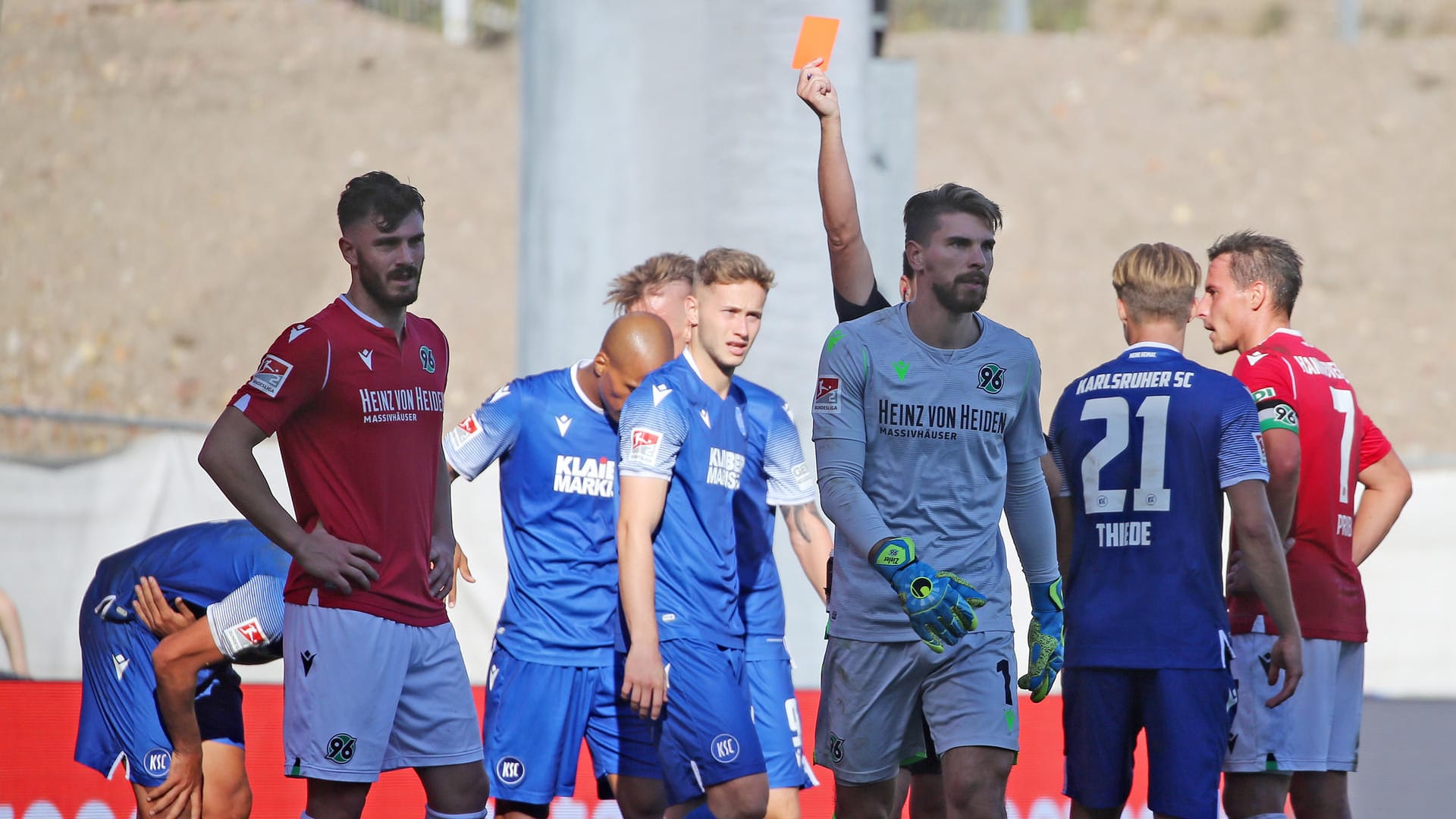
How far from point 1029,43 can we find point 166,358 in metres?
15.8

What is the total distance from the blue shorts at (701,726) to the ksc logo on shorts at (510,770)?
63cm

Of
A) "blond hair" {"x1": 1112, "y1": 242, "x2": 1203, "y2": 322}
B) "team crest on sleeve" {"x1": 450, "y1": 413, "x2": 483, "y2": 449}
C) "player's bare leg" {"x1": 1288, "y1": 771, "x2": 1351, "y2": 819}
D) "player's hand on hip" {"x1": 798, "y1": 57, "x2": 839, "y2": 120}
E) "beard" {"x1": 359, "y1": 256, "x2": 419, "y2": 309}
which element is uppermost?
"player's hand on hip" {"x1": 798, "y1": 57, "x2": 839, "y2": 120}

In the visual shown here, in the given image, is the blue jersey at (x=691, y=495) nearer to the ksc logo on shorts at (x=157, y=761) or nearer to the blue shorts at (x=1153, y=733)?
the blue shorts at (x=1153, y=733)

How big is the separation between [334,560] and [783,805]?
7.13 feet

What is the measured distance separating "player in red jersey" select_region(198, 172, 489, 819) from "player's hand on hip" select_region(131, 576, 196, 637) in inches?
45.4

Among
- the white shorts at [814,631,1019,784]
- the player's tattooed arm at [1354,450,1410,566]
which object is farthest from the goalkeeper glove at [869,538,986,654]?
the player's tattooed arm at [1354,450,1410,566]

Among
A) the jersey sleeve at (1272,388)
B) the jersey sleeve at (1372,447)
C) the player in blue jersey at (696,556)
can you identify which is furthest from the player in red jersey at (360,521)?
the jersey sleeve at (1372,447)

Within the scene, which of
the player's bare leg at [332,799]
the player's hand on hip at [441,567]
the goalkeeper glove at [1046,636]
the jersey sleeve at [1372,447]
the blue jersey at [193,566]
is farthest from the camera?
the jersey sleeve at [1372,447]

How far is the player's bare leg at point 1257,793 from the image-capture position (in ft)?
16.8

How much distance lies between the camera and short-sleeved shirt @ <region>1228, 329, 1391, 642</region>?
537 cm

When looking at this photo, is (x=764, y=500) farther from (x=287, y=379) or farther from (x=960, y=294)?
(x=287, y=379)

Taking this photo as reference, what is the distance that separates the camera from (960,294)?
4512mm

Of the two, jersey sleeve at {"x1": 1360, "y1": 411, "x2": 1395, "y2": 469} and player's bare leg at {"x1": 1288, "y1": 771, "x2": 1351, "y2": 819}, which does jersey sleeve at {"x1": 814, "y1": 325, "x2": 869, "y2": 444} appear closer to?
player's bare leg at {"x1": 1288, "y1": 771, "x2": 1351, "y2": 819}

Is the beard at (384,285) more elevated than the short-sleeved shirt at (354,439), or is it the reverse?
the beard at (384,285)
